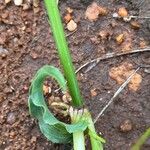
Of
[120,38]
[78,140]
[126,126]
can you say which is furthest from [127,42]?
[78,140]

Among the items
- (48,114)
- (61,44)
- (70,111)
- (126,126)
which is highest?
(61,44)

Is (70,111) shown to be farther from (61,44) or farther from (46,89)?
(61,44)

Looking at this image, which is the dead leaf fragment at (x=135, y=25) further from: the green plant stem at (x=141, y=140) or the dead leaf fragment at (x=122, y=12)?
the green plant stem at (x=141, y=140)

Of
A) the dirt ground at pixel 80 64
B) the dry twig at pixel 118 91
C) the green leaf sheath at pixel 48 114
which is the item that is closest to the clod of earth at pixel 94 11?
the dirt ground at pixel 80 64

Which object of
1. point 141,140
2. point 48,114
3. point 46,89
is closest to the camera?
point 48,114

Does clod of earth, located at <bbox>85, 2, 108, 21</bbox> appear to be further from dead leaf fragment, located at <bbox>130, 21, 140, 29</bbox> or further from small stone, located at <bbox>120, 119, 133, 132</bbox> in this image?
small stone, located at <bbox>120, 119, 133, 132</bbox>

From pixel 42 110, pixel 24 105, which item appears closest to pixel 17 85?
pixel 24 105
